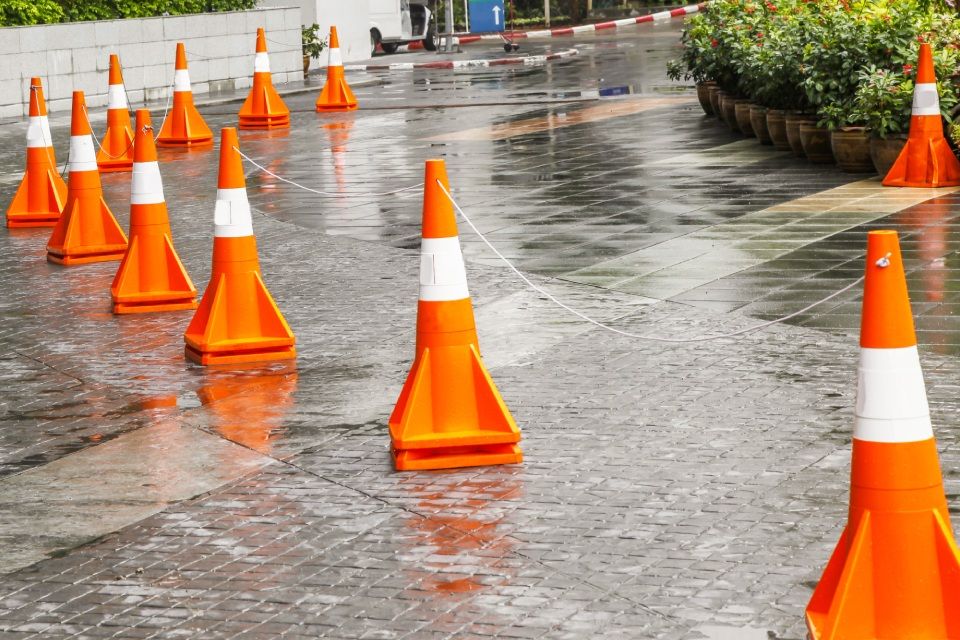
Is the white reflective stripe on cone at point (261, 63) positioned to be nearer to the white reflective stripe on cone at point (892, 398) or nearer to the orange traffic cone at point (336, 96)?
the orange traffic cone at point (336, 96)

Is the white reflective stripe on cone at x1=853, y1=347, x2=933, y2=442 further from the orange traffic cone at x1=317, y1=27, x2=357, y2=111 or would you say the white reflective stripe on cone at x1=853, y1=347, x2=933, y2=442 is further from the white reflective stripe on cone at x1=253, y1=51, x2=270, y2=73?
the orange traffic cone at x1=317, y1=27, x2=357, y2=111

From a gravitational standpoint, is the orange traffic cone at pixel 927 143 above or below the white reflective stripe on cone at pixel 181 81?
below

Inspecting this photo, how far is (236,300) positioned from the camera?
7.96m

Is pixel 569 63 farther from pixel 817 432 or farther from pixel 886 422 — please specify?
pixel 886 422

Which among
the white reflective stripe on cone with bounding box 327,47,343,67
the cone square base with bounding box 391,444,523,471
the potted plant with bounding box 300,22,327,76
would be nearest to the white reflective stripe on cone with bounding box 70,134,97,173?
the cone square base with bounding box 391,444,523,471

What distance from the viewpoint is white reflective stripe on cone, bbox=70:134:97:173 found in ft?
35.3

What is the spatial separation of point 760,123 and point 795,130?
1.26 m

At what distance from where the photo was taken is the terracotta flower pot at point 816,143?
13.5m

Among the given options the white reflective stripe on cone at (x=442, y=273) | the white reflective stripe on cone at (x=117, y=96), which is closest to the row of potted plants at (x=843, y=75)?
the white reflective stripe on cone at (x=117, y=96)

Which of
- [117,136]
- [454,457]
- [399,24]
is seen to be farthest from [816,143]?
[399,24]

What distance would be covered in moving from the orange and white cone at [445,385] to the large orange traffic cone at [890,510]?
79.6 inches

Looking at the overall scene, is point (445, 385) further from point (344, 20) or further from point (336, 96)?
point (344, 20)

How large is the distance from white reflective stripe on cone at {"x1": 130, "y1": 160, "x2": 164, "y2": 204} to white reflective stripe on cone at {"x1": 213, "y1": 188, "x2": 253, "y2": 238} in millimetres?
1330

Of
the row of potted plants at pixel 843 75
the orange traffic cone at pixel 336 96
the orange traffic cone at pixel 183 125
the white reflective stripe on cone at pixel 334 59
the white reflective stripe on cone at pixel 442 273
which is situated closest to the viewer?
the white reflective stripe on cone at pixel 442 273
